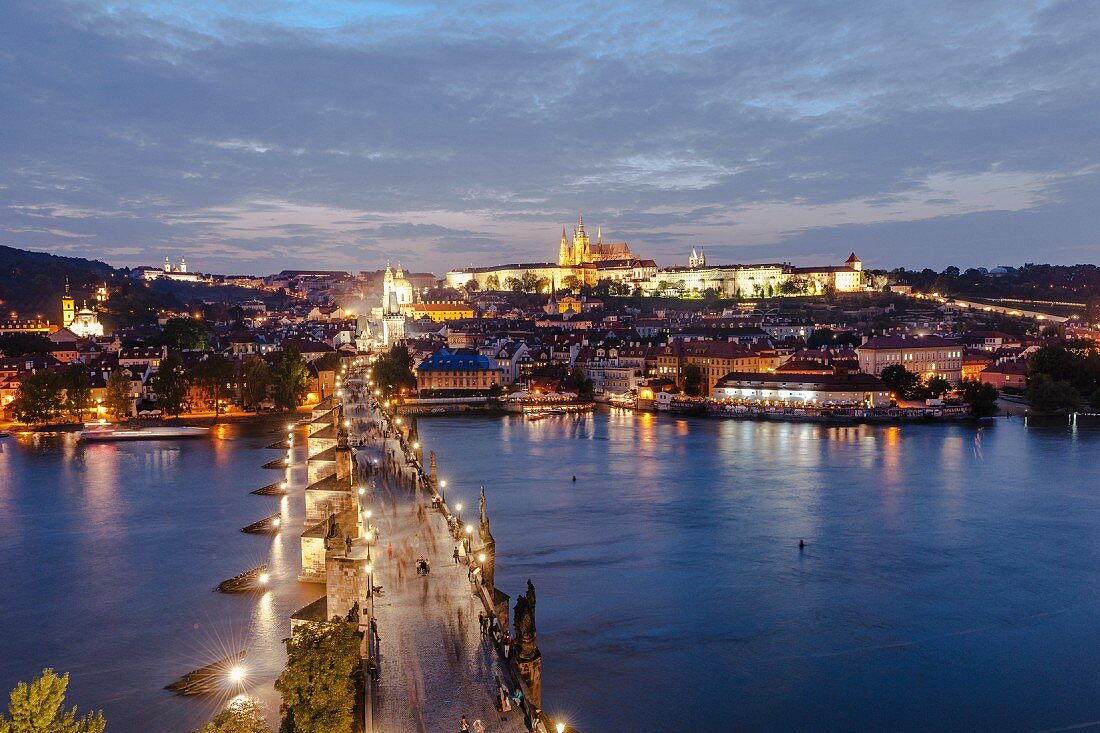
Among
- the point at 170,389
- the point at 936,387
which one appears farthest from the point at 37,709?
the point at 936,387

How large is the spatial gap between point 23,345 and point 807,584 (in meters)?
28.3

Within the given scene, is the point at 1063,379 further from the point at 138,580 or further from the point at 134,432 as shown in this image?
the point at 138,580

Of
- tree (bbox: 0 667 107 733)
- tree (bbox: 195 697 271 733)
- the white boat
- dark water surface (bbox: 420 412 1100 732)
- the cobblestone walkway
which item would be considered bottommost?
dark water surface (bbox: 420 412 1100 732)

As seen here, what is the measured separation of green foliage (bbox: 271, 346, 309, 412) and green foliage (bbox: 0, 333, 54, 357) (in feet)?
28.0

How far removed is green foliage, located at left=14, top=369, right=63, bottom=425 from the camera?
21.3 meters

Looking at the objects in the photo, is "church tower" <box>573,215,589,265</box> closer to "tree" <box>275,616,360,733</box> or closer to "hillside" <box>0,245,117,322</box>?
"hillside" <box>0,245,117,322</box>

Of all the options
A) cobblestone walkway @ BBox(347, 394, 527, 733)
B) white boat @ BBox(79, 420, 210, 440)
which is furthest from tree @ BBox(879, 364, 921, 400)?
cobblestone walkway @ BBox(347, 394, 527, 733)

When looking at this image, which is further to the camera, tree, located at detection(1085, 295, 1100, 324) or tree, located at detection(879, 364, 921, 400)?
tree, located at detection(1085, 295, 1100, 324)

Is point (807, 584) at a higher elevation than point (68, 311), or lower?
lower

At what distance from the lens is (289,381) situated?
24188mm

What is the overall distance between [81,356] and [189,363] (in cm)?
525

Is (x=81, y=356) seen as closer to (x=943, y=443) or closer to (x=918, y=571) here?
(x=943, y=443)

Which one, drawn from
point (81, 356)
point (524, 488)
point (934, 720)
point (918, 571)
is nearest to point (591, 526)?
point (524, 488)

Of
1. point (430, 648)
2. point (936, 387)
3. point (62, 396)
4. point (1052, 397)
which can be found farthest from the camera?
point (936, 387)
